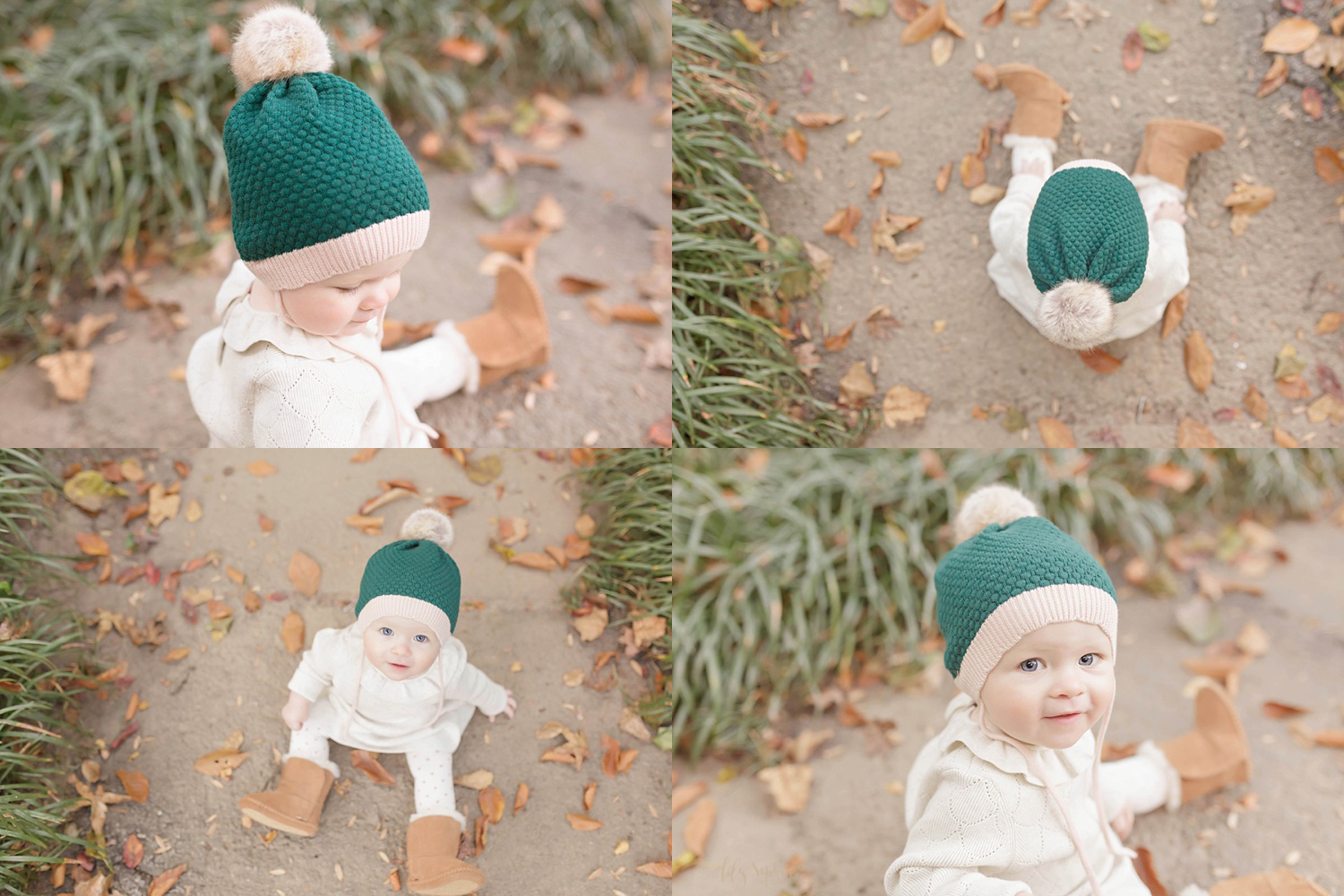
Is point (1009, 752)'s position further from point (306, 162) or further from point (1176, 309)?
point (306, 162)

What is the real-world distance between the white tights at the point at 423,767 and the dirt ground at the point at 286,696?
35 mm

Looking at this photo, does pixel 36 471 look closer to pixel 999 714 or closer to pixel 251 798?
pixel 251 798

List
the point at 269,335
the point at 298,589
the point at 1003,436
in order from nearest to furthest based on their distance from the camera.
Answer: the point at 269,335 → the point at 298,589 → the point at 1003,436

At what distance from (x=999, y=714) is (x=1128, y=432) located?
133cm

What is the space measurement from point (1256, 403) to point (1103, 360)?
20.1 inches

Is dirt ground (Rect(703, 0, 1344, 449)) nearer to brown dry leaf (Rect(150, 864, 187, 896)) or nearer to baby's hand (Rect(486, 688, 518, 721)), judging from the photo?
baby's hand (Rect(486, 688, 518, 721))

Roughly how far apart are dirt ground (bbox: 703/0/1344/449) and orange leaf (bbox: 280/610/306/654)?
6.09 ft

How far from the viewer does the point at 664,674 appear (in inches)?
115

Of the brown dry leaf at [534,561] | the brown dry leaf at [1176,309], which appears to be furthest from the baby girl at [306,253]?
the brown dry leaf at [1176,309]

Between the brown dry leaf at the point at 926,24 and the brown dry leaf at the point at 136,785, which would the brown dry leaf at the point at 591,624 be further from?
the brown dry leaf at the point at 926,24

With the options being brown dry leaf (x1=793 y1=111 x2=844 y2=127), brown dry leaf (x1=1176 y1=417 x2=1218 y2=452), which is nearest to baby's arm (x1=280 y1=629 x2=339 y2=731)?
brown dry leaf (x1=793 y1=111 x2=844 y2=127)

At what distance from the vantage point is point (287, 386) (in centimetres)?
242

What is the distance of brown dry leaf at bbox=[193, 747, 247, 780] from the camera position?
2.56m

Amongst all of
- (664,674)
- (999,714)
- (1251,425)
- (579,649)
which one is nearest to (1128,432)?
(1251,425)
